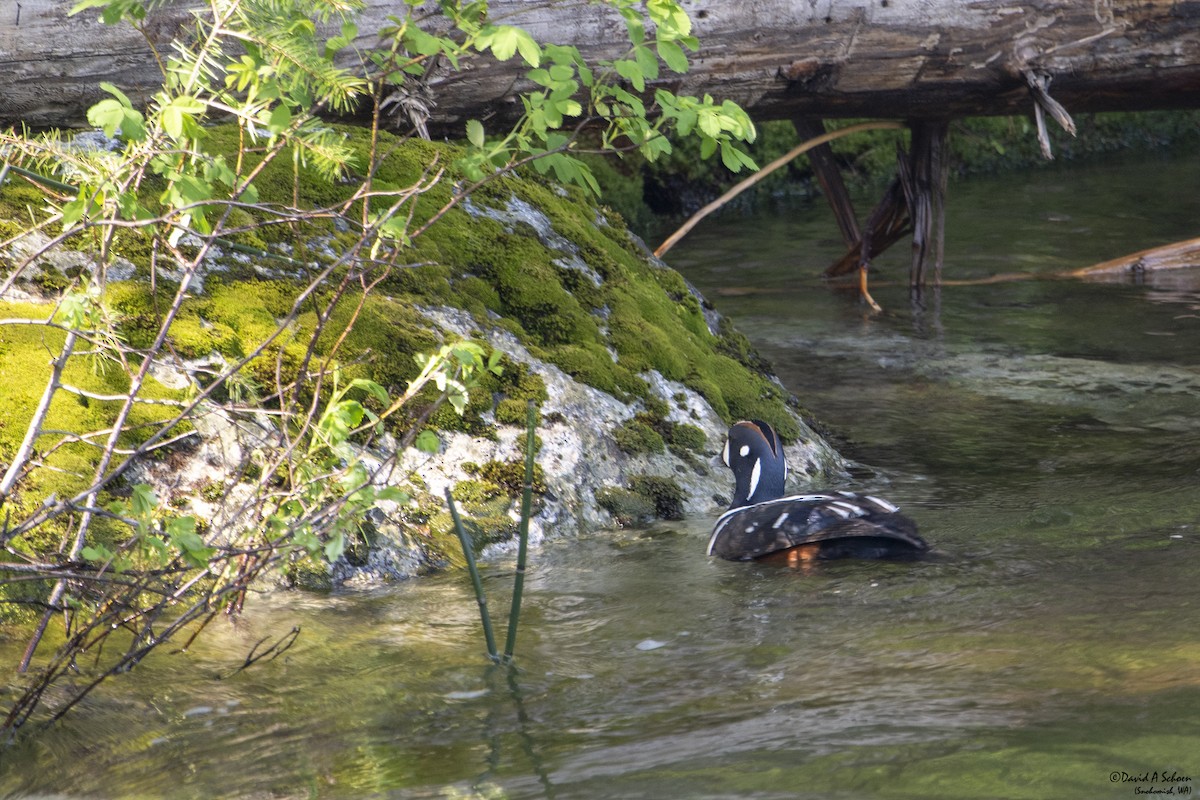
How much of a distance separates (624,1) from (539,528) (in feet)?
10.3

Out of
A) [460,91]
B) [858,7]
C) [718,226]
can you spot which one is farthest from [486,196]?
[718,226]

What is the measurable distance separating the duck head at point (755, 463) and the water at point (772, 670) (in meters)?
0.35

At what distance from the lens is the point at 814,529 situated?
5980 mm

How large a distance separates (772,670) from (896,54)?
617 cm

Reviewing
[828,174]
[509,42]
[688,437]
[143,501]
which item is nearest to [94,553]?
[143,501]

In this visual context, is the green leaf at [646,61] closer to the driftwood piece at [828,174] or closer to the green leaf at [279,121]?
the green leaf at [279,121]

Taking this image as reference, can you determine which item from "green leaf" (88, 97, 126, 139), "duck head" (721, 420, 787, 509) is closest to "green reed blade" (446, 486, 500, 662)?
"green leaf" (88, 97, 126, 139)

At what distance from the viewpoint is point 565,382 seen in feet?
23.3

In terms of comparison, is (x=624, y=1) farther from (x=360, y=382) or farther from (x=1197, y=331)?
(x=1197, y=331)

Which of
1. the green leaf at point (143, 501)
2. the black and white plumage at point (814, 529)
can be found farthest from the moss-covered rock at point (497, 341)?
the green leaf at point (143, 501)

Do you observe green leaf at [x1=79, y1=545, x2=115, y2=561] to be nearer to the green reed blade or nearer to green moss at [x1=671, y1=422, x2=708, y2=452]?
the green reed blade

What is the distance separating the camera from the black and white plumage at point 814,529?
582cm

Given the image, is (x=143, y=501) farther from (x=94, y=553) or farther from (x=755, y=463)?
(x=755, y=463)

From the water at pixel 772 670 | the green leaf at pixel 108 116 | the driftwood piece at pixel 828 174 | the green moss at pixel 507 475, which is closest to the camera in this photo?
the green leaf at pixel 108 116
